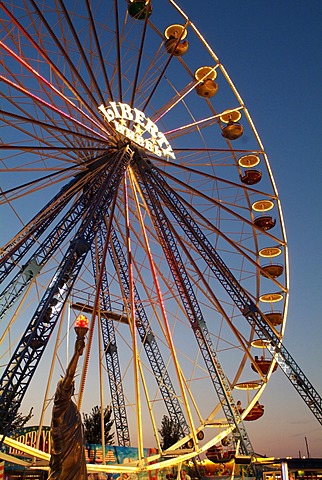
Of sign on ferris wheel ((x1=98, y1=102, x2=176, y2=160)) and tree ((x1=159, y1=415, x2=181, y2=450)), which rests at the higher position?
sign on ferris wheel ((x1=98, y1=102, x2=176, y2=160))

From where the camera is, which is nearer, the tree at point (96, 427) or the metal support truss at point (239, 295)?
the metal support truss at point (239, 295)

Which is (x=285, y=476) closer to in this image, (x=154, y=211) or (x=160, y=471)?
(x=160, y=471)

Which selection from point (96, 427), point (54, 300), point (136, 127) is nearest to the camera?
point (54, 300)

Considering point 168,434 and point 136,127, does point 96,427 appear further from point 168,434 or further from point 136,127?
point 136,127

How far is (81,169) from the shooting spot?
20781 millimetres

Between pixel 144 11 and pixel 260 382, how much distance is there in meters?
16.6

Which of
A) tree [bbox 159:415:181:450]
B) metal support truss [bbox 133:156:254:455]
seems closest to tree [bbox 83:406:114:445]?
tree [bbox 159:415:181:450]

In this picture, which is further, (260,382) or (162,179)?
(260,382)

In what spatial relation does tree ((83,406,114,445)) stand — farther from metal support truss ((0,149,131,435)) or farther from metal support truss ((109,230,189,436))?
metal support truss ((0,149,131,435))

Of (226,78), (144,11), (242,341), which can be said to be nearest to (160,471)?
(242,341)

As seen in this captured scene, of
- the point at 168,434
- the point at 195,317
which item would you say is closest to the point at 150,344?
the point at 195,317

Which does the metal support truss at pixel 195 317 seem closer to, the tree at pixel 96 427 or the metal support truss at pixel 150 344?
the metal support truss at pixel 150 344

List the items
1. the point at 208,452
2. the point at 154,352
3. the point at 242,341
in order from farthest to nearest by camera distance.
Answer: the point at 154,352
the point at 208,452
the point at 242,341

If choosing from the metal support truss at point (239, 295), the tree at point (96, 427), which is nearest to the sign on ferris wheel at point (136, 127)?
the metal support truss at point (239, 295)
